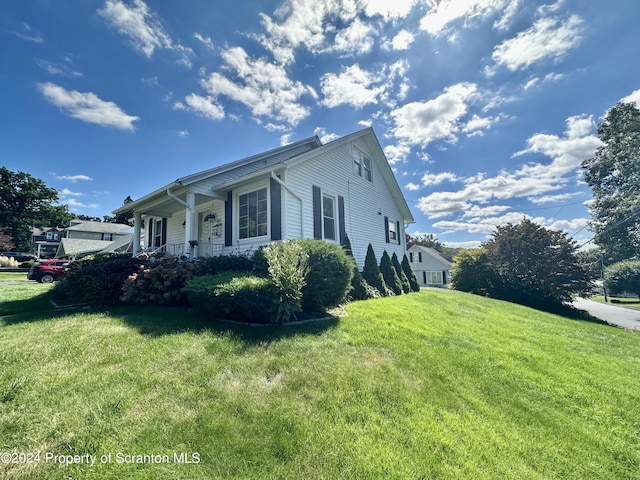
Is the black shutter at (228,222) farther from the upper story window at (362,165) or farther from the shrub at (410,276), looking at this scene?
the shrub at (410,276)

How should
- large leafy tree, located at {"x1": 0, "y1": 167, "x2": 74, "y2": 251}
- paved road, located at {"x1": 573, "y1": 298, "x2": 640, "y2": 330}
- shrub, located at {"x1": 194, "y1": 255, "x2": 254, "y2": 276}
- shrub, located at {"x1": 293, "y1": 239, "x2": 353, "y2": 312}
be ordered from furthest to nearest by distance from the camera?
large leafy tree, located at {"x1": 0, "y1": 167, "x2": 74, "y2": 251}, paved road, located at {"x1": 573, "y1": 298, "x2": 640, "y2": 330}, shrub, located at {"x1": 194, "y1": 255, "x2": 254, "y2": 276}, shrub, located at {"x1": 293, "y1": 239, "x2": 353, "y2": 312}

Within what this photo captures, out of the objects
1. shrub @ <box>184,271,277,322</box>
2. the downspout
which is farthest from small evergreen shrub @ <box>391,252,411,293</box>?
shrub @ <box>184,271,277,322</box>

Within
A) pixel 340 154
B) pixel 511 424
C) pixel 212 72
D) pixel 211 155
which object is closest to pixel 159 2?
pixel 212 72

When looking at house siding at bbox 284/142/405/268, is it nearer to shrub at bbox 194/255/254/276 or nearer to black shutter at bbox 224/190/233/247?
shrub at bbox 194/255/254/276

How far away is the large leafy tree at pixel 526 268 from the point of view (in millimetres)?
15164

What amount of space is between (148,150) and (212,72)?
21.6 feet

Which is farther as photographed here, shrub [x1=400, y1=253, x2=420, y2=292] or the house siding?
shrub [x1=400, y1=253, x2=420, y2=292]

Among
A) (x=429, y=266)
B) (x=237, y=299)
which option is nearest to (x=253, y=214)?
(x=237, y=299)

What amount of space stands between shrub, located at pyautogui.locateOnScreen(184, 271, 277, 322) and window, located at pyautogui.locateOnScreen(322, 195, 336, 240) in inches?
209

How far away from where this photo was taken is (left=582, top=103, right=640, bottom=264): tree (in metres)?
23.6

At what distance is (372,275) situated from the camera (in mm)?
10805

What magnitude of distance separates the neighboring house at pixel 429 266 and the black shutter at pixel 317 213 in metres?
32.6

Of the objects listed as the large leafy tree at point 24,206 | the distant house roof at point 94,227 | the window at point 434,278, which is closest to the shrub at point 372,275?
the window at point 434,278

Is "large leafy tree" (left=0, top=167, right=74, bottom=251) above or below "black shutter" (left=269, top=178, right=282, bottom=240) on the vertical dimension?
above
